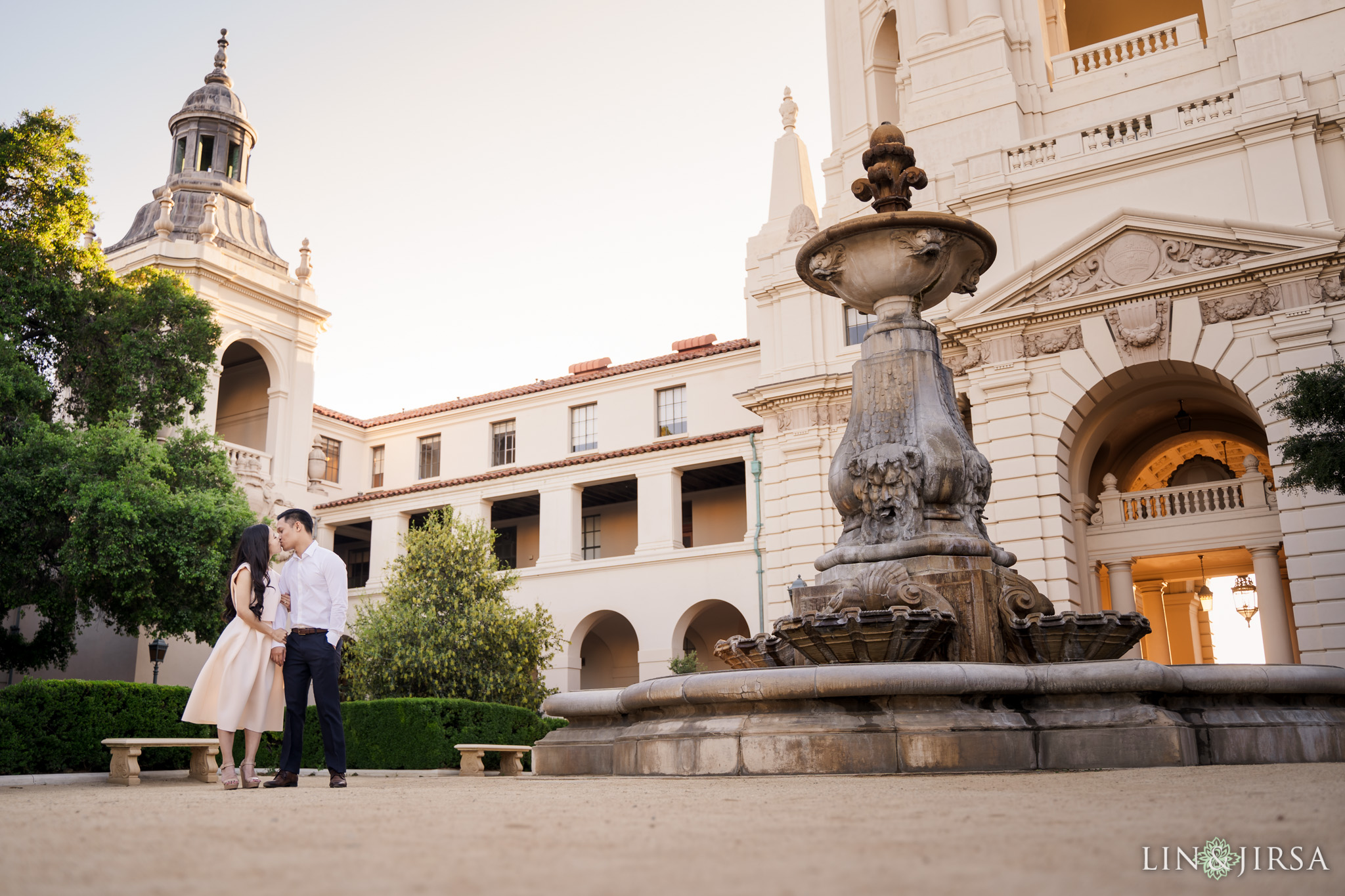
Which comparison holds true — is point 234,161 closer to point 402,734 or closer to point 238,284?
point 238,284

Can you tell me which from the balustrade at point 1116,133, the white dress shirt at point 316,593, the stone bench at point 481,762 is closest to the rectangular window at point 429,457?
the stone bench at point 481,762

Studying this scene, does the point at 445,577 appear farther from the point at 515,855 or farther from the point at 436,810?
the point at 515,855

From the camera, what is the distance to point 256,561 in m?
6.80

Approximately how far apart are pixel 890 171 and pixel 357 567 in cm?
2877

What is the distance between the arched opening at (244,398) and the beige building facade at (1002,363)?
0.32ft

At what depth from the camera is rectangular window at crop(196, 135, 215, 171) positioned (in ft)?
103

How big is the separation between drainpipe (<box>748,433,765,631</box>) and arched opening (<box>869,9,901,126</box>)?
8922 mm

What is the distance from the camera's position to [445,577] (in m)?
23.1

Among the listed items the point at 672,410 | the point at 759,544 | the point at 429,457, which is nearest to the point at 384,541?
the point at 429,457

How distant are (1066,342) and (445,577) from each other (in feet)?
45.2

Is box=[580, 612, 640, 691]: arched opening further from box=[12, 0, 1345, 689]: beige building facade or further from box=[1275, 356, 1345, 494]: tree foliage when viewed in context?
box=[1275, 356, 1345, 494]: tree foliage

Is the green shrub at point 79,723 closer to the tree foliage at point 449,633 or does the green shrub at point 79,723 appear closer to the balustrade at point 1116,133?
the tree foliage at point 449,633

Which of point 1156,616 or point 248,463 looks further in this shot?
point 248,463

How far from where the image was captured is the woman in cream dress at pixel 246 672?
6516 mm
